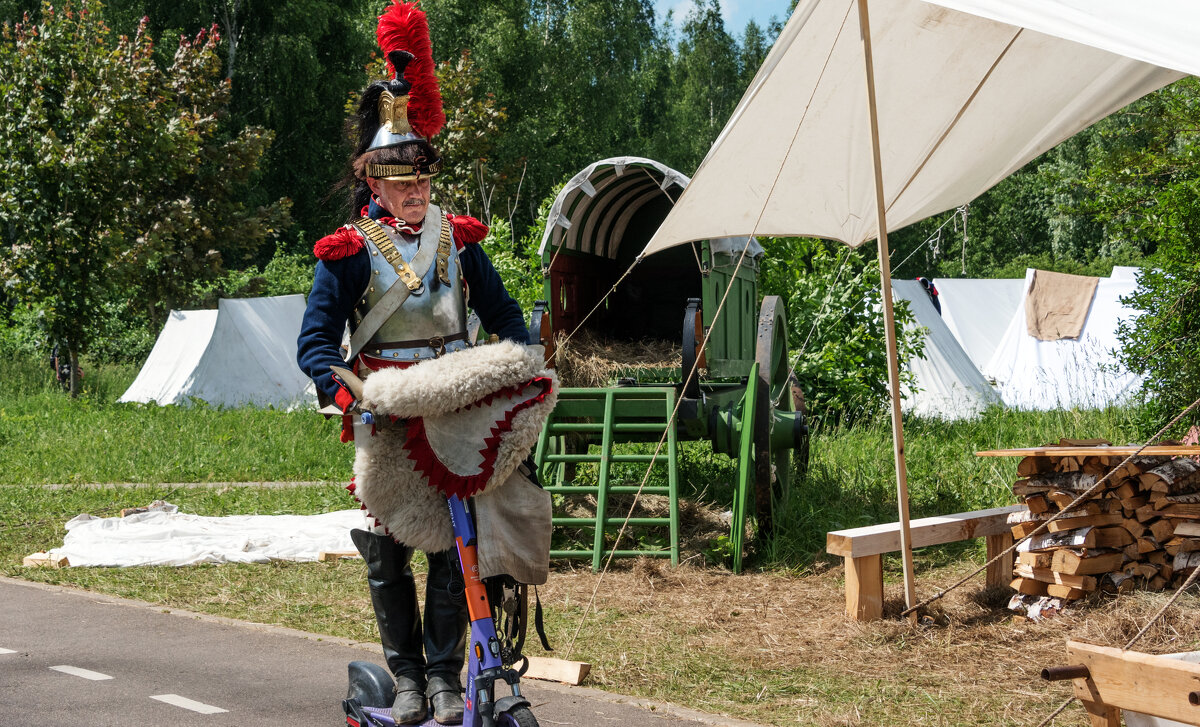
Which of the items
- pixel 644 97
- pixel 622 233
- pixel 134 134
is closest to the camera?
pixel 622 233

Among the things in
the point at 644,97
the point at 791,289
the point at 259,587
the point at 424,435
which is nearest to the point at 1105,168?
the point at 791,289

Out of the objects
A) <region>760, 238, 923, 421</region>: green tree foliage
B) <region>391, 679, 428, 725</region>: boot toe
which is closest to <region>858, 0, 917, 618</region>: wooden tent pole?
<region>391, 679, 428, 725</region>: boot toe

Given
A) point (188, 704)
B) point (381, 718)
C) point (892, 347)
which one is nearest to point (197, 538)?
point (188, 704)

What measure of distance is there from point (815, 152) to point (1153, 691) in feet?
12.1

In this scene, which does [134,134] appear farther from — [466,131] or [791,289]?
[791,289]

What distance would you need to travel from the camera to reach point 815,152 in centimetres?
573

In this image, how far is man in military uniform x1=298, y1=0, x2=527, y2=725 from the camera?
308cm

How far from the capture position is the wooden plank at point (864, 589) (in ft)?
16.3

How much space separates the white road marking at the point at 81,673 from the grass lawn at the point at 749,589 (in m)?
0.97

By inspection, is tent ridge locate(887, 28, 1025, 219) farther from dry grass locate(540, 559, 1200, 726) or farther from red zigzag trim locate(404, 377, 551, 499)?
red zigzag trim locate(404, 377, 551, 499)

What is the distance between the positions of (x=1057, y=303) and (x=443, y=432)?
551 inches

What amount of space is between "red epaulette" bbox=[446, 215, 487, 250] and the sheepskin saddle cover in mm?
504

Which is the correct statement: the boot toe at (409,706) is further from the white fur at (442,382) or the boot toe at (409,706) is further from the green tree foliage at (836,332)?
the green tree foliage at (836,332)

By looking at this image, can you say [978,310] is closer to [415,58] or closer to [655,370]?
[655,370]
